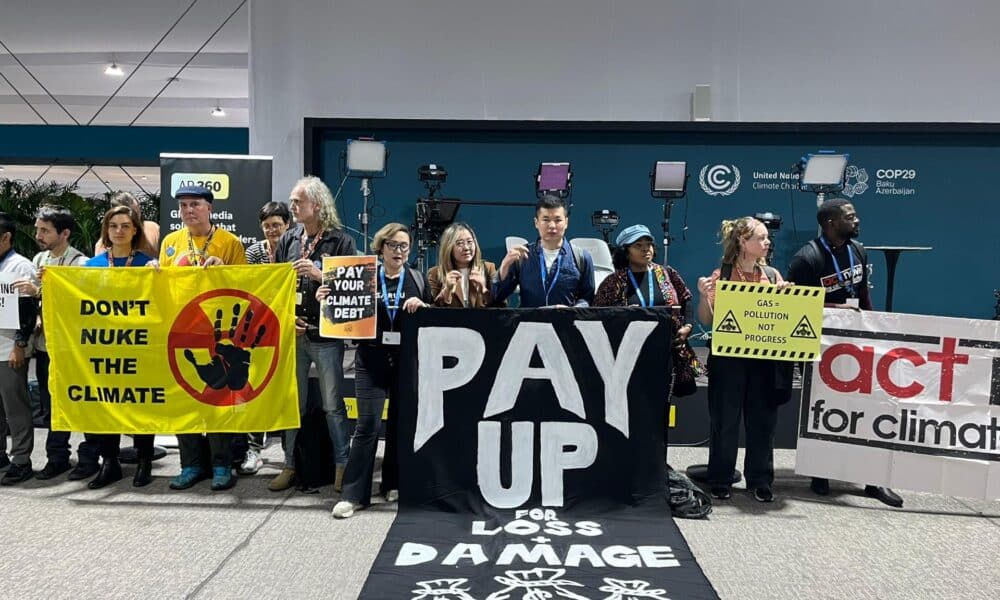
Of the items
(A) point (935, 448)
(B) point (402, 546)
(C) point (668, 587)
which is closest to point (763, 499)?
(A) point (935, 448)

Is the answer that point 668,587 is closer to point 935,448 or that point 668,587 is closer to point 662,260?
point 935,448

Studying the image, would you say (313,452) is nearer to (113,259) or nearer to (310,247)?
(310,247)

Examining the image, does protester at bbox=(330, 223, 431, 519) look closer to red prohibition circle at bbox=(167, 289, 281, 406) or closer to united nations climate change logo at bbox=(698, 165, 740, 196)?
red prohibition circle at bbox=(167, 289, 281, 406)

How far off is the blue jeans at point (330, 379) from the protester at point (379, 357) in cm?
24

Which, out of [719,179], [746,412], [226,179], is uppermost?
[719,179]

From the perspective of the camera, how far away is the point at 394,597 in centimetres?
243

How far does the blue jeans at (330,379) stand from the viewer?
3570mm

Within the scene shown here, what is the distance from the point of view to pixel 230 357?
3.62 metres

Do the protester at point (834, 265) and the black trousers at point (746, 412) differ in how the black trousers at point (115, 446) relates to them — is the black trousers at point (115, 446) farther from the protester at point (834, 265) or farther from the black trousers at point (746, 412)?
the protester at point (834, 265)

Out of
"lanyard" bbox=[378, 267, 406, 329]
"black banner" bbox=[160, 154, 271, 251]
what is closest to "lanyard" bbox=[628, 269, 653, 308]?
"lanyard" bbox=[378, 267, 406, 329]

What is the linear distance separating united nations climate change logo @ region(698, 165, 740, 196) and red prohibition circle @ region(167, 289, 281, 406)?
527 cm

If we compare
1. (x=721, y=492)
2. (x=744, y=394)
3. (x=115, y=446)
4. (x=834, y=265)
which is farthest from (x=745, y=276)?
(x=115, y=446)

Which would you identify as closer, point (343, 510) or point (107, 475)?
point (343, 510)

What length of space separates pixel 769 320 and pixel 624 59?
14.5 ft
